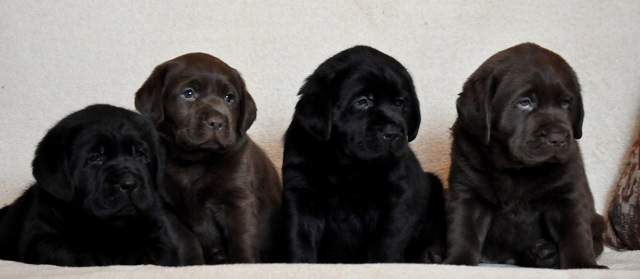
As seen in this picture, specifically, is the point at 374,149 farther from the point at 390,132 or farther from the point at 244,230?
the point at 244,230

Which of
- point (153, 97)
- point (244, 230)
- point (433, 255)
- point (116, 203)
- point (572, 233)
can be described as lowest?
point (433, 255)

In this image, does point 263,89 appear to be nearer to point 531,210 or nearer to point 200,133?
point 200,133

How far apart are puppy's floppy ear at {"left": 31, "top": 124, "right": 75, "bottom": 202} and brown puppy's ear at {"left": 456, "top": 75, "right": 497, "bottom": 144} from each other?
1.96 m

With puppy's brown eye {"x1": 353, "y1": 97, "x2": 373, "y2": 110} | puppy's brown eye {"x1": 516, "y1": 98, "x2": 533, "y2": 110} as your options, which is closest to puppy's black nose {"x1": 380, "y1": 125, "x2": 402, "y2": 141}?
puppy's brown eye {"x1": 353, "y1": 97, "x2": 373, "y2": 110}

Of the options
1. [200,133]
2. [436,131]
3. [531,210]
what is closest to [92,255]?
[200,133]

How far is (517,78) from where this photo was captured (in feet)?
17.5

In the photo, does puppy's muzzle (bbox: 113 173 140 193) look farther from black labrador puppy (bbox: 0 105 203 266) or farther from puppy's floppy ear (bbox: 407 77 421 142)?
puppy's floppy ear (bbox: 407 77 421 142)

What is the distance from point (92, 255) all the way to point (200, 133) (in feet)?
2.81

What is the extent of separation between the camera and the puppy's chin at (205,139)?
5.57 m

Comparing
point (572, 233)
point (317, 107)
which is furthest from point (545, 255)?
point (317, 107)

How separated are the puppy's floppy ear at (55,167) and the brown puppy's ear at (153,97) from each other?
24.0 inches

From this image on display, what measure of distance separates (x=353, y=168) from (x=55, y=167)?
1.48 metres

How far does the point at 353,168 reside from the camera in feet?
18.1

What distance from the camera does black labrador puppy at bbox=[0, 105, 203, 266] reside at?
201 inches
